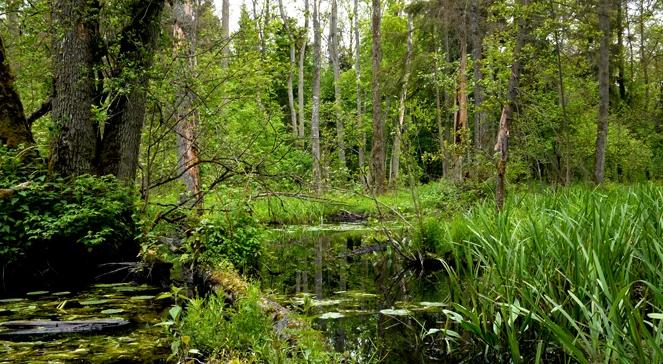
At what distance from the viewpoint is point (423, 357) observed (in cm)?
376

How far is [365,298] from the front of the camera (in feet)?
18.3

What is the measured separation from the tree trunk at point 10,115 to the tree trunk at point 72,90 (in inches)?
23.9

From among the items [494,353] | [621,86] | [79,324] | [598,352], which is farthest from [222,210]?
Answer: [621,86]

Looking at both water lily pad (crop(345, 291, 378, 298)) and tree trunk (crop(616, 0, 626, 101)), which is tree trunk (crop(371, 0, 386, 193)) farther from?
water lily pad (crop(345, 291, 378, 298))

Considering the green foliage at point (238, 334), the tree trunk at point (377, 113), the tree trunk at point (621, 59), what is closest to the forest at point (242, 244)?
the green foliage at point (238, 334)

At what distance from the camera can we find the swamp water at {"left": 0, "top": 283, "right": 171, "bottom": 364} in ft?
12.2

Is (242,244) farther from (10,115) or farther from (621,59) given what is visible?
(621,59)

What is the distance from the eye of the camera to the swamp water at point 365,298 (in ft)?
12.9

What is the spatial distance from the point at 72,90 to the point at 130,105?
0.76 meters

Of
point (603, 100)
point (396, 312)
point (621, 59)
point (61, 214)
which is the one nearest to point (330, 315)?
point (396, 312)

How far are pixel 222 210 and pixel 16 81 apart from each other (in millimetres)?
3984

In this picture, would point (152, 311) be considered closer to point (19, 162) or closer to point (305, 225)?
point (19, 162)

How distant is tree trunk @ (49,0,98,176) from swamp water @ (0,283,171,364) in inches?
77.2

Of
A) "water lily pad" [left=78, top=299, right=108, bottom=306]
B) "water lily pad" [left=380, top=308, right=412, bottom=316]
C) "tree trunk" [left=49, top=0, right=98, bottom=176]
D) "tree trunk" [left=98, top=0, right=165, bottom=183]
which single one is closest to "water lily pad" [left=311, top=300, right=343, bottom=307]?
"water lily pad" [left=380, top=308, right=412, bottom=316]
